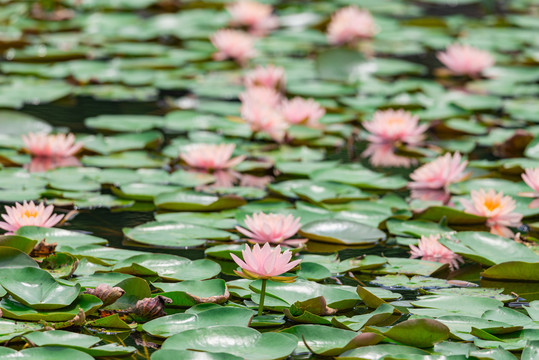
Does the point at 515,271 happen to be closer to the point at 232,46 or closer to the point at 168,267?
the point at 168,267

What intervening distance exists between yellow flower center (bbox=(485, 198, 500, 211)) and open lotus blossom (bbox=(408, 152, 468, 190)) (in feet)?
1.01

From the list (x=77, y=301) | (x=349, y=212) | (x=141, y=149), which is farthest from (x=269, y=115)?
(x=77, y=301)

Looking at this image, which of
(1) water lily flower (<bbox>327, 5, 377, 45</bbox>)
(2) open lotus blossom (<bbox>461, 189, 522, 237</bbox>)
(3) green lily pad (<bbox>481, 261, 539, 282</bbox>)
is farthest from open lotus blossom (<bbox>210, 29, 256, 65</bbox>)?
(3) green lily pad (<bbox>481, 261, 539, 282</bbox>)

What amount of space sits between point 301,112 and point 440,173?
99 centimetres

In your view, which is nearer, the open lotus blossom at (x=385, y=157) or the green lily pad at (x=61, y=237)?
the green lily pad at (x=61, y=237)

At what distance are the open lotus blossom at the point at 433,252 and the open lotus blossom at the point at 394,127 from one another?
1217 millimetres

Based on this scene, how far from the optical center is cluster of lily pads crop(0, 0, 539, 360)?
1.88 meters

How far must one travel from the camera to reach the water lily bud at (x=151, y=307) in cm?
193

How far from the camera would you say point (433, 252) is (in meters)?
2.42

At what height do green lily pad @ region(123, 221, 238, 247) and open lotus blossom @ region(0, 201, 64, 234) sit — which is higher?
open lotus blossom @ region(0, 201, 64, 234)

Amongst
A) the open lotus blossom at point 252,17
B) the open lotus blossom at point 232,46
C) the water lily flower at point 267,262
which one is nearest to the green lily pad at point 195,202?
the water lily flower at point 267,262

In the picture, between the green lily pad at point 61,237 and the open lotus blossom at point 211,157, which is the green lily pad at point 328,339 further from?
the open lotus blossom at point 211,157

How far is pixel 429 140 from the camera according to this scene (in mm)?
3838

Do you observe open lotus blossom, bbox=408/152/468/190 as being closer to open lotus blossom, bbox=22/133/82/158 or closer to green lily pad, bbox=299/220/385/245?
green lily pad, bbox=299/220/385/245
